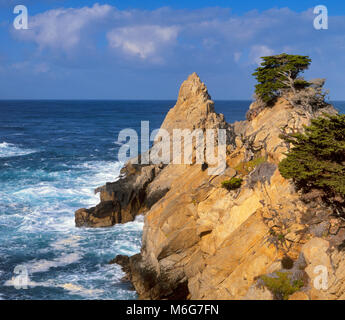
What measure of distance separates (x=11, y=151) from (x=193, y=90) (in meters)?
35.8

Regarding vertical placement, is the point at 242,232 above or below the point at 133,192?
below

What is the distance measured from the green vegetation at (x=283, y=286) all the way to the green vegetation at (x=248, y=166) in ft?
27.5

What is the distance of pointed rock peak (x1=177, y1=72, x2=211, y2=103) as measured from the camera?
156 ft

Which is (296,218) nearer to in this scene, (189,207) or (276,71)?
(189,207)

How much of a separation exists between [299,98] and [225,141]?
7466 millimetres

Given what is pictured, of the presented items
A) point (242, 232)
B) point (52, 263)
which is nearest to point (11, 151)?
point (52, 263)

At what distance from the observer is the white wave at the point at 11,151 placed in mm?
59869

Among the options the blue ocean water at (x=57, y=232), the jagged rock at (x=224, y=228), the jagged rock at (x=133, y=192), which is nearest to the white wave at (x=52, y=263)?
the blue ocean water at (x=57, y=232)

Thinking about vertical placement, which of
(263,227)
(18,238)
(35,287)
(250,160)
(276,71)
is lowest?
(35,287)

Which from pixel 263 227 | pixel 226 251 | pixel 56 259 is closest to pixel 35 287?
pixel 56 259

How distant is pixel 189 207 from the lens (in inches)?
981

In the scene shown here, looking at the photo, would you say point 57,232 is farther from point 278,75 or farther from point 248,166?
point 278,75

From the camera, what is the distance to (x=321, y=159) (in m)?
19.3

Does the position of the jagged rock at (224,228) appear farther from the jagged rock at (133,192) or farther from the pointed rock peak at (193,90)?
the pointed rock peak at (193,90)
